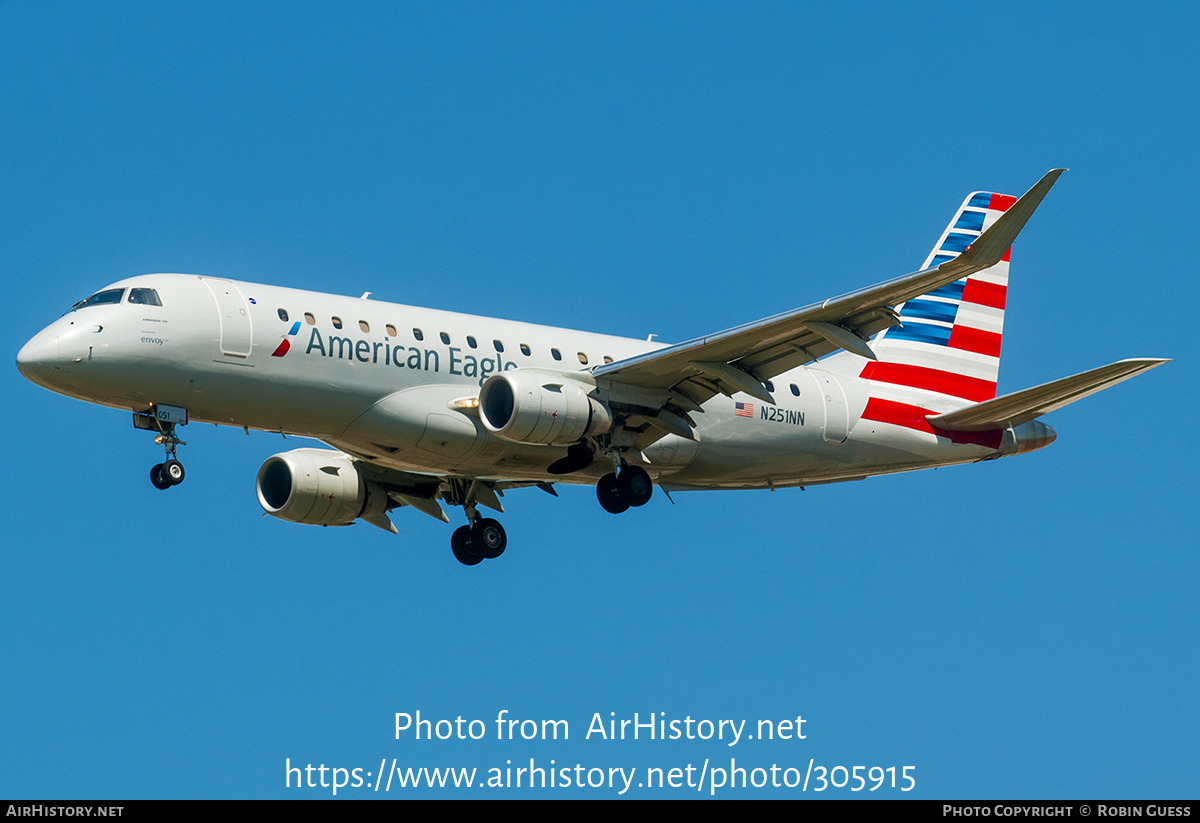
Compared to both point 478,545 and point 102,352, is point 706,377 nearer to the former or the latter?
point 478,545

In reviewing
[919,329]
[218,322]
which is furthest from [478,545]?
[919,329]

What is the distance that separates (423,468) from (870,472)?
35.0ft

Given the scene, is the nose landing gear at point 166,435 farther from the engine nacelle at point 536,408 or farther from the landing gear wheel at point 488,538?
the landing gear wheel at point 488,538

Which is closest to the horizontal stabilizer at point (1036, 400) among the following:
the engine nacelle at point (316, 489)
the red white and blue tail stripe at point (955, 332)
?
the red white and blue tail stripe at point (955, 332)

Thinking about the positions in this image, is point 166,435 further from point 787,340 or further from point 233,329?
point 787,340

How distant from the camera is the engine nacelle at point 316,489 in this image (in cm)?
3653

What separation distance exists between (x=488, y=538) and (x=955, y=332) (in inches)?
509

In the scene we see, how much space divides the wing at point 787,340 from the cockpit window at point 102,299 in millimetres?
9503

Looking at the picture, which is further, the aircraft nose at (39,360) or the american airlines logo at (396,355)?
the american airlines logo at (396,355)

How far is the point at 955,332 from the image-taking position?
40.9m

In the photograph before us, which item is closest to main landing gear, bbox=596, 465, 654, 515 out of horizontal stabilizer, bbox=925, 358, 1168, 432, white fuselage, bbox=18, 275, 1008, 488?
white fuselage, bbox=18, 275, 1008, 488

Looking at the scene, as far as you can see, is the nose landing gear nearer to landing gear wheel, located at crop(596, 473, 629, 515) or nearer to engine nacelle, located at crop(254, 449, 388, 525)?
engine nacelle, located at crop(254, 449, 388, 525)

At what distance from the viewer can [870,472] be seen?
3803 cm

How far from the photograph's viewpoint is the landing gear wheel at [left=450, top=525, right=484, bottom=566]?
37344 mm
